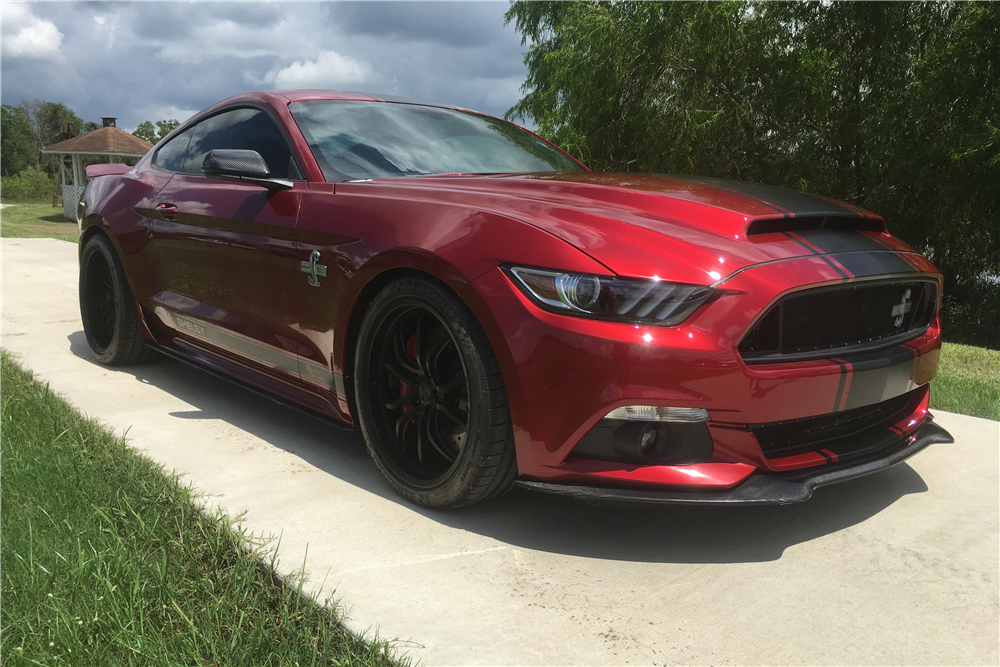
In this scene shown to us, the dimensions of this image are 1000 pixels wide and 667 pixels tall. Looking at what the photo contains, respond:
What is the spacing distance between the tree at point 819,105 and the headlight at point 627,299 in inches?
374

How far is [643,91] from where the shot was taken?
12.8 m

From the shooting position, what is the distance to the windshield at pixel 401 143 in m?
3.37

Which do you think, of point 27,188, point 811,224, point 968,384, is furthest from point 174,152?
point 27,188

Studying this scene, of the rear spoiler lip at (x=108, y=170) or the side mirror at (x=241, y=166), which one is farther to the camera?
the rear spoiler lip at (x=108, y=170)

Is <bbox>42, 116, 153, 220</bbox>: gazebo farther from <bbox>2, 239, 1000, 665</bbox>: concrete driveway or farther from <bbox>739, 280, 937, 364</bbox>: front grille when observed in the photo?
<bbox>739, 280, 937, 364</bbox>: front grille

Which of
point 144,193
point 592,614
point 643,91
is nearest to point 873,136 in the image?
point 643,91

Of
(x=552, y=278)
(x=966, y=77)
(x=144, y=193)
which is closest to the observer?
(x=552, y=278)

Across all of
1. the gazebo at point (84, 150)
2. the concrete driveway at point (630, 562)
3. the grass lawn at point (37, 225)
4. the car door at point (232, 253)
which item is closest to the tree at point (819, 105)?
the concrete driveway at point (630, 562)

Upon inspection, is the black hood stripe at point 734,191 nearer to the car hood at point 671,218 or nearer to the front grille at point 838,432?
the car hood at point 671,218

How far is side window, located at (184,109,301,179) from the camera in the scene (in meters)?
3.49

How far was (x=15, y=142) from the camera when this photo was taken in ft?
297

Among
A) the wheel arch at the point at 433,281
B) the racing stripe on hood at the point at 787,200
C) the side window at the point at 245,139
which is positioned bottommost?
the wheel arch at the point at 433,281

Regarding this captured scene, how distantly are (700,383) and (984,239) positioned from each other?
38.7 feet

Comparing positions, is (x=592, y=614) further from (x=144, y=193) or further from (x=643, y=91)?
(x=643, y=91)
